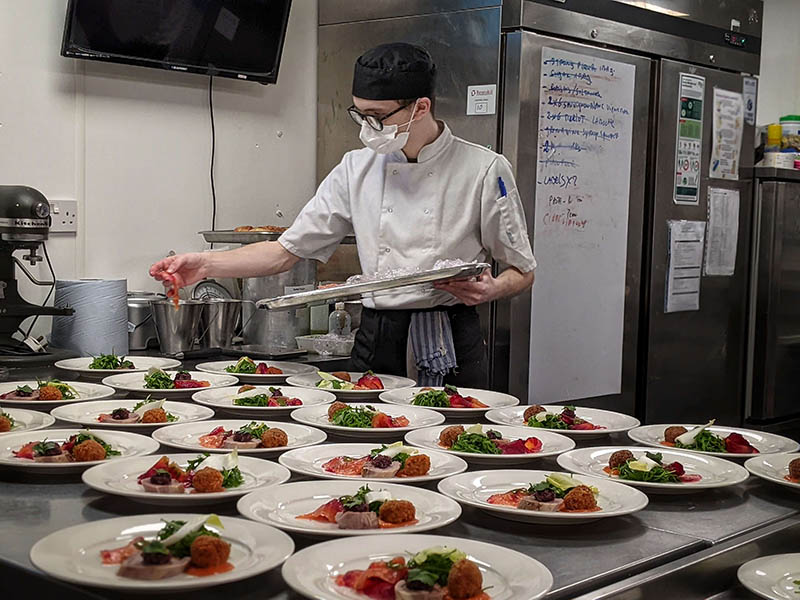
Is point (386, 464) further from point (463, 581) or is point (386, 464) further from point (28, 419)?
point (28, 419)

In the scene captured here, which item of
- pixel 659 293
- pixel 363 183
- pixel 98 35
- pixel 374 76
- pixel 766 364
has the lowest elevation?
pixel 766 364

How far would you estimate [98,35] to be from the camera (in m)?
3.30

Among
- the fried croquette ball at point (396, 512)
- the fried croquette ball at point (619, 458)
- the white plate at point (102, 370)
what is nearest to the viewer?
the fried croquette ball at point (396, 512)

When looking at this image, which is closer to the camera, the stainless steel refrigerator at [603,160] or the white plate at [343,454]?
the white plate at [343,454]

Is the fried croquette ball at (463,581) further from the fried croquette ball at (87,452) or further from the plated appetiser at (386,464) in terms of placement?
the fried croquette ball at (87,452)

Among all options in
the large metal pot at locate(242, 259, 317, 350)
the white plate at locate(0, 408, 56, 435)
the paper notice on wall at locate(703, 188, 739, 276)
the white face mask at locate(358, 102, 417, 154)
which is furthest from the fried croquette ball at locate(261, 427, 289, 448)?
the paper notice on wall at locate(703, 188, 739, 276)

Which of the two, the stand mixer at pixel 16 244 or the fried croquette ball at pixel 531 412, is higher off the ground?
the stand mixer at pixel 16 244

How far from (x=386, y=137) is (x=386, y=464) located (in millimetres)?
1335

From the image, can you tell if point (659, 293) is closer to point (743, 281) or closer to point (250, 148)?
point (743, 281)

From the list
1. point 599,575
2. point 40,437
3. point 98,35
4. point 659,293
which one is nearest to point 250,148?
point 98,35

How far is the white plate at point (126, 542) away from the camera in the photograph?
112 cm

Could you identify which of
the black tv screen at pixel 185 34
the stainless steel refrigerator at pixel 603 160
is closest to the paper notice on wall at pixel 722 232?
the stainless steel refrigerator at pixel 603 160

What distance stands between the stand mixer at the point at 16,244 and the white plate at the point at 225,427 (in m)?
1.10

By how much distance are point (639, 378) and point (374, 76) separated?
7.35ft
